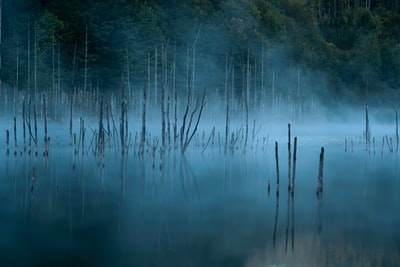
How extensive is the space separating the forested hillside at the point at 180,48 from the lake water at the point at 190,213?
544 centimetres

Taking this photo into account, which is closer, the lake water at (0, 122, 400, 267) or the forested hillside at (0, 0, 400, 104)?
the lake water at (0, 122, 400, 267)

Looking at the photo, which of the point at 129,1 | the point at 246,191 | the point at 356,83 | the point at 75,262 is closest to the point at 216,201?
the point at 246,191

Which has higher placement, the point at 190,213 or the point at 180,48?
the point at 180,48

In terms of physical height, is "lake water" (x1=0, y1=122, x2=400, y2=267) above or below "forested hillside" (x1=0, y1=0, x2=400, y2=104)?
below

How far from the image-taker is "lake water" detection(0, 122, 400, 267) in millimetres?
7961

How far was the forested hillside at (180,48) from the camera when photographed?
2736 cm

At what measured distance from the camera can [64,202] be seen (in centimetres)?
1094

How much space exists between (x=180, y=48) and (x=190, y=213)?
71.0 ft

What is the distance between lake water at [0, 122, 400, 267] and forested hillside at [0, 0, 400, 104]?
5438 mm

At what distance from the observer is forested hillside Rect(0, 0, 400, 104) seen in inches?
1077

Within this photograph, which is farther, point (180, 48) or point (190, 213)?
point (180, 48)

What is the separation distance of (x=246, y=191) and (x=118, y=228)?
4.03 meters

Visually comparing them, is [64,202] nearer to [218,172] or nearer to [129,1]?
[218,172]

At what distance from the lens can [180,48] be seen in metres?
31.4
